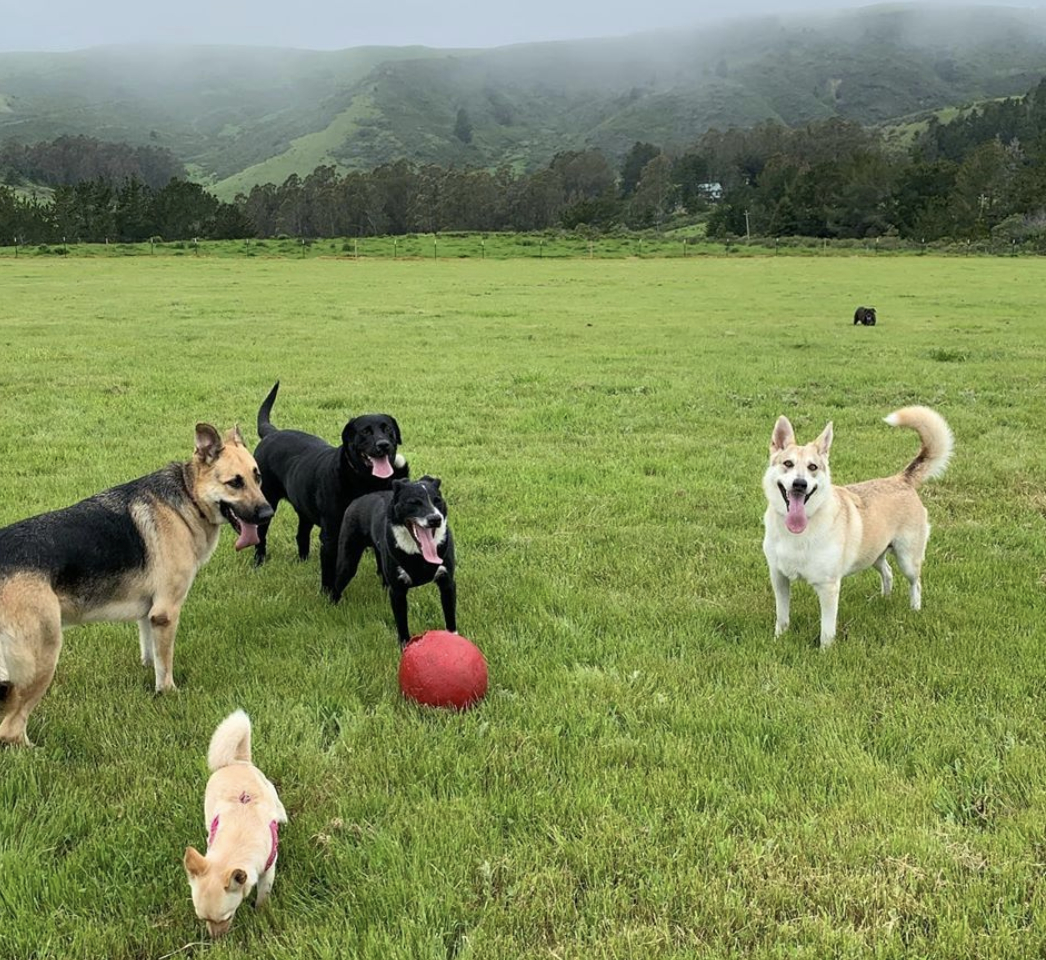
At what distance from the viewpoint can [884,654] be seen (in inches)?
222

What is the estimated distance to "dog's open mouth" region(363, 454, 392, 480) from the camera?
716 centimetres

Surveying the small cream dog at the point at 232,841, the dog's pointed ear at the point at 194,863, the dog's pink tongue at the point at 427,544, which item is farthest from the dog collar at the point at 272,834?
the dog's pink tongue at the point at 427,544

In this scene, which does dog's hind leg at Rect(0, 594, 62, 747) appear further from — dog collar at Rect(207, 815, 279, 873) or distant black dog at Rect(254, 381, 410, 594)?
distant black dog at Rect(254, 381, 410, 594)

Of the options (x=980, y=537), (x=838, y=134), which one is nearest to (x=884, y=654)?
(x=980, y=537)

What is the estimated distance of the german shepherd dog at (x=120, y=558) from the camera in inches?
171

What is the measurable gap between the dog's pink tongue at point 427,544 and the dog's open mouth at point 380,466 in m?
1.52

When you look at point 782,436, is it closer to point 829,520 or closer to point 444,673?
point 829,520

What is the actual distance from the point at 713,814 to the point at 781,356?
18068 millimetres

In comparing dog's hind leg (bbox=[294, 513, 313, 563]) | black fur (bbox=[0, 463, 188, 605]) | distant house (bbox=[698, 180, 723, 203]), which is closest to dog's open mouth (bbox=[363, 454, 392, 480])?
dog's hind leg (bbox=[294, 513, 313, 563])

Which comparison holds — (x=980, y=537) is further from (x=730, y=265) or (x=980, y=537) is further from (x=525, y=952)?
(x=730, y=265)

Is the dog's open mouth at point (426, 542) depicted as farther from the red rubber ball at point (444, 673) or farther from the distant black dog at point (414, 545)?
the red rubber ball at point (444, 673)

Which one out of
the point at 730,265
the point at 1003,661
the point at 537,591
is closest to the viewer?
the point at 1003,661

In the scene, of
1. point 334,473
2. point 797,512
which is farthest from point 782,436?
point 334,473

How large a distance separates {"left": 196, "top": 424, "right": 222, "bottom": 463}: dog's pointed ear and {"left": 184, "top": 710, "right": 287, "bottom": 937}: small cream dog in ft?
7.84
